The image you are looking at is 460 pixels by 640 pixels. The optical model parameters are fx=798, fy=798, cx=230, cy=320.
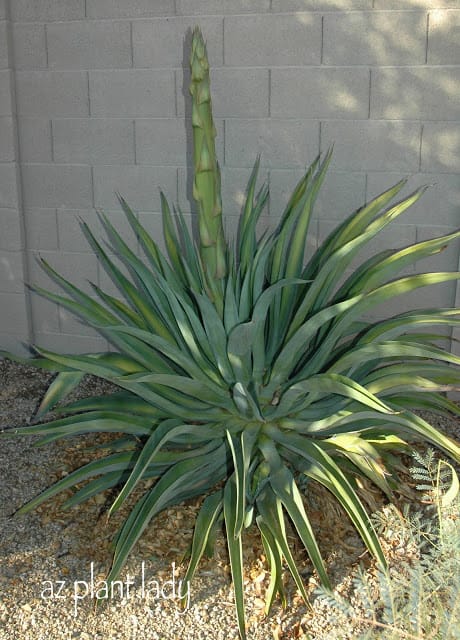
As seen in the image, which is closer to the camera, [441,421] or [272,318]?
[272,318]

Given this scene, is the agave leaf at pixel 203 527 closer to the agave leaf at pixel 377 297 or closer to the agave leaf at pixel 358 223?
the agave leaf at pixel 377 297

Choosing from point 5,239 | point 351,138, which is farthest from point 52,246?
point 351,138

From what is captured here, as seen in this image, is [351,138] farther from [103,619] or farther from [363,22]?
[103,619]

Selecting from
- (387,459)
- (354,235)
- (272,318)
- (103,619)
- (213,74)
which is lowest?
(103,619)

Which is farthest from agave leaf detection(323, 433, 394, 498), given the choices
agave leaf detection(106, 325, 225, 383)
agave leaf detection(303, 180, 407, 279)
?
agave leaf detection(303, 180, 407, 279)

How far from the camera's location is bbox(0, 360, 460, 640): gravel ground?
2664 mm

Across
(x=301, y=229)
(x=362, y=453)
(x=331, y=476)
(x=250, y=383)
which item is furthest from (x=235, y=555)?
(x=301, y=229)

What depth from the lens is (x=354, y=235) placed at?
3312mm

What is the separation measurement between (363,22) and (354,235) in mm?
1223

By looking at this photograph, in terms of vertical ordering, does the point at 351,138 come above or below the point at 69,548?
above

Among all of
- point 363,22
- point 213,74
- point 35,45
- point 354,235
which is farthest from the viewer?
A: point 35,45

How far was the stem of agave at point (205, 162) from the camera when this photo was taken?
2770 millimetres

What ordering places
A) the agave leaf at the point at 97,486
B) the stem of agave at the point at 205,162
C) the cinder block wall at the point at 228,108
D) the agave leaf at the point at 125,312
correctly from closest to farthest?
1. the stem of agave at the point at 205,162
2. the agave leaf at the point at 97,486
3. the agave leaf at the point at 125,312
4. the cinder block wall at the point at 228,108

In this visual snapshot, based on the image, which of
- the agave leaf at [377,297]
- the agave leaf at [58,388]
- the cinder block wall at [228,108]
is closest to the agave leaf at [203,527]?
the agave leaf at [377,297]
